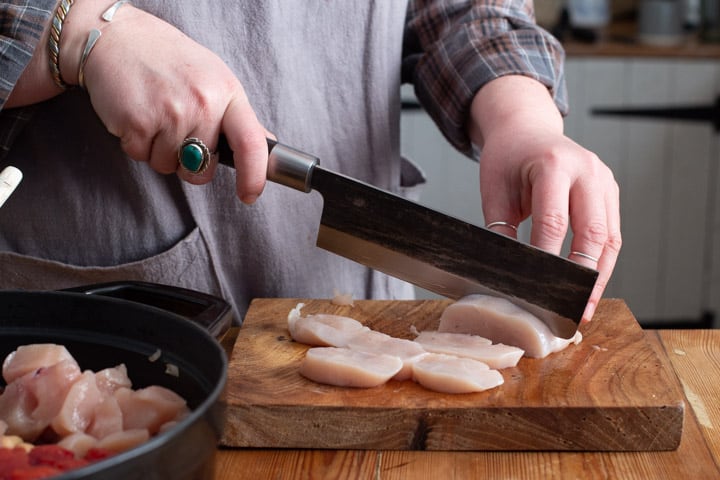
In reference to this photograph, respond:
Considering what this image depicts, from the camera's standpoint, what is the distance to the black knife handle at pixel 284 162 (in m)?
1.20

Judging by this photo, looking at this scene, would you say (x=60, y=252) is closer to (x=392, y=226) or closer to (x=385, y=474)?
(x=392, y=226)

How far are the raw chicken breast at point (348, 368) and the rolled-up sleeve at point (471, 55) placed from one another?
1.85 ft

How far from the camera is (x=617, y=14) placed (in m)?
3.87

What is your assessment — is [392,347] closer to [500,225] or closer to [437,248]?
[437,248]

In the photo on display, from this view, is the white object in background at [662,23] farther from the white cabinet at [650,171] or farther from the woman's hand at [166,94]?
the woman's hand at [166,94]

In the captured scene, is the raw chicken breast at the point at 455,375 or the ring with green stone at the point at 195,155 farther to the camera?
the ring with green stone at the point at 195,155

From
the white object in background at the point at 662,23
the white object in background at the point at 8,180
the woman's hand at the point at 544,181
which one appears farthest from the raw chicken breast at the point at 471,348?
the white object in background at the point at 662,23

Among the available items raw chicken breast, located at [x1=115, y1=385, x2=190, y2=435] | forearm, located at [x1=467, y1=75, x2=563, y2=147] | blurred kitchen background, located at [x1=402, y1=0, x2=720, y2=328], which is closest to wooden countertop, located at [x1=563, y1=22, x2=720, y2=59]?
blurred kitchen background, located at [x1=402, y1=0, x2=720, y2=328]

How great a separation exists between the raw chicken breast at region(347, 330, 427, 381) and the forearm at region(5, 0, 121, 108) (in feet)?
1.70

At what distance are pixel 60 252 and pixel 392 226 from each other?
536 millimetres

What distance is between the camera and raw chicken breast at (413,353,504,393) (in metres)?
1.06

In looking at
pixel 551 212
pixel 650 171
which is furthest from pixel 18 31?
pixel 650 171

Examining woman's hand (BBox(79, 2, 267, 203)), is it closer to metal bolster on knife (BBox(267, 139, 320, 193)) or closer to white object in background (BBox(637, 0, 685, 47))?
metal bolster on knife (BBox(267, 139, 320, 193))

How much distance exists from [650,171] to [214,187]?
2.33 metres
